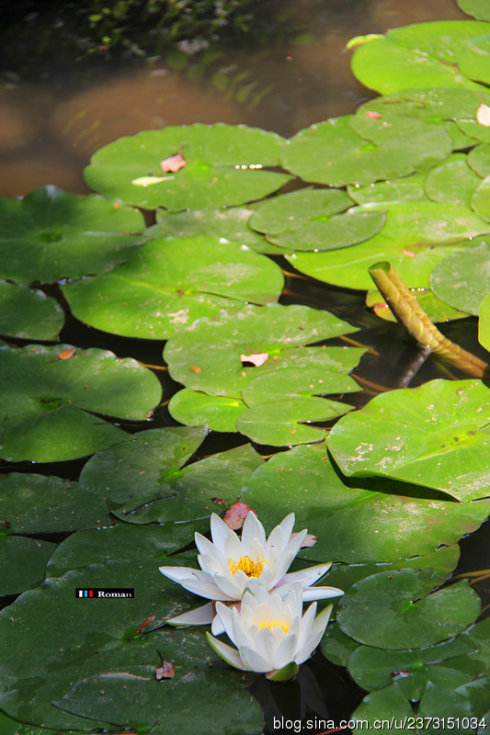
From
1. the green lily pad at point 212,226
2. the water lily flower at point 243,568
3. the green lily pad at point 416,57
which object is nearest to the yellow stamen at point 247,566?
the water lily flower at point 243,568

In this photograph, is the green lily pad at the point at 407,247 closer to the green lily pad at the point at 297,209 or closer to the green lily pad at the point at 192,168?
the green lily pad at the point at 297,209

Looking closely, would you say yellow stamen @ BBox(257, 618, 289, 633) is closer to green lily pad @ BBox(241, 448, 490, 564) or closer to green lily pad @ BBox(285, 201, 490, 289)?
green lily pad @ BBox(241, 448, 490, 564)

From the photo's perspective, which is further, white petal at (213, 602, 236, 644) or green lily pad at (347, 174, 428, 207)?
green lily pad at (347, 174, 428, 207)

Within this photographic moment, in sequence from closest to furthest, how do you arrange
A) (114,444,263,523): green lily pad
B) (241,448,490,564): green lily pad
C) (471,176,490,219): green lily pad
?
(241,448,490,564): green lily pad < (114,444,263,523): green lily pad < (471,176,490,219): green lily pad

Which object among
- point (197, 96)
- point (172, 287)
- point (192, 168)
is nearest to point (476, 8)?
point (197, 96)

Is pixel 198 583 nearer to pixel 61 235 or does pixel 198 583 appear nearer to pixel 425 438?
pixel 425 438

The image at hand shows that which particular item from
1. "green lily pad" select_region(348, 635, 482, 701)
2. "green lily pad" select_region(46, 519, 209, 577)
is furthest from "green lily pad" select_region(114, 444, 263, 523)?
"green lily pad" select_region(348, 635, 482, 701)
